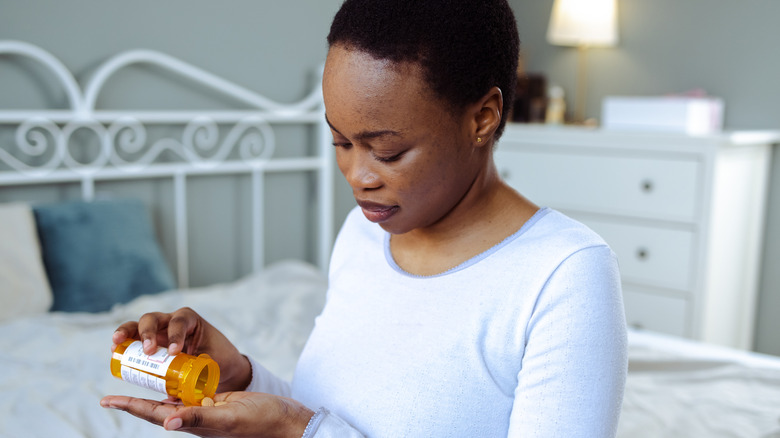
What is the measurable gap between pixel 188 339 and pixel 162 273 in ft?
3.87

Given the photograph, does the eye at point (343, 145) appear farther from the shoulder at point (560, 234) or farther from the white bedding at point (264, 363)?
the white bedding at point (264, 363)

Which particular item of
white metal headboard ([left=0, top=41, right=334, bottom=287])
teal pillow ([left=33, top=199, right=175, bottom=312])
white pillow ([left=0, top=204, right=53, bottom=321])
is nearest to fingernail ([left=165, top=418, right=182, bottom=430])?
white pillow ([left=0, top=204, right=53, bottom=321])

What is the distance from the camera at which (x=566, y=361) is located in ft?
2.19

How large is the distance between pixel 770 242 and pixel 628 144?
72cm

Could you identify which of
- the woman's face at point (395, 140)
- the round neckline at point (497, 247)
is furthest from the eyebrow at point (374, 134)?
the round neckline at point (497, 247)

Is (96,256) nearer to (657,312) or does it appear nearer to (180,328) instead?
(180,328)

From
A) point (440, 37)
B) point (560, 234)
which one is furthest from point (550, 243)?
point (440, 37)

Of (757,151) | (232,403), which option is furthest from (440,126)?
(757,151)

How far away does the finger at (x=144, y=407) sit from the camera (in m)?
0.71

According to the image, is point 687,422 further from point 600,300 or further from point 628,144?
point 628,144

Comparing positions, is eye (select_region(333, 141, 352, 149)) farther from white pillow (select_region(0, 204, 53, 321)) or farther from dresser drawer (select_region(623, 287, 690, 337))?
dresser drawer (select_region(623, 287, 690, 337))

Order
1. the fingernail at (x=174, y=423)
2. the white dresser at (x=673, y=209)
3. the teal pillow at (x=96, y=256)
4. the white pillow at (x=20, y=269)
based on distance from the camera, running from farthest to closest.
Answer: the white dresser at (x=673, y=209), the teal pillow at (x=96, y=256), the white pillow at (x=20, y=269), the fingernail at (x=174, y=423)

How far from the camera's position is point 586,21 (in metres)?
2.90

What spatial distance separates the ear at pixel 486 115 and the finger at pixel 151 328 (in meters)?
0.39
